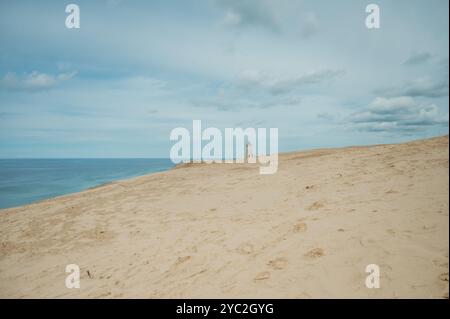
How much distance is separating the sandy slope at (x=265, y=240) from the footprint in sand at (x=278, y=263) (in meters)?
0.02

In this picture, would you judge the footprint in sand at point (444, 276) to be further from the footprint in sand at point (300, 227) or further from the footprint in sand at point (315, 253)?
the footprint in sand at point (300, 227)

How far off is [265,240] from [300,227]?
844mm

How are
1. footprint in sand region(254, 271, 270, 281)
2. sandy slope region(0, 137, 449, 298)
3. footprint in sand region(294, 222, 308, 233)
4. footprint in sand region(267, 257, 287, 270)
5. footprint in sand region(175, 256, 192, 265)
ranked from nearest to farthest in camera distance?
sandy slope region(0, 137, 449, 298)
footprint in sand region(254, 271, 270, 281)
footprint in sand region(267, 257, 287, 270)
footprint in sand region(175, 256, 192, 265)
footprint in sand region(294, 222, 308, 233)

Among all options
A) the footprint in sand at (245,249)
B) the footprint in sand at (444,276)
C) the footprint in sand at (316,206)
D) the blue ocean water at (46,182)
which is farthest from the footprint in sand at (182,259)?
the blue ocean water at (46,182)

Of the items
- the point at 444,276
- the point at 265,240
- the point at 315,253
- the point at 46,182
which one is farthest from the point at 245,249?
the point at 46,182

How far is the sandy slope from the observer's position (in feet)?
15.2

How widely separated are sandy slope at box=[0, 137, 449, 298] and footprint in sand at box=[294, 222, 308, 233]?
0.04 metres

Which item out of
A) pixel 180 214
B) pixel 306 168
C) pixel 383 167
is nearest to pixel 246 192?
pixel 180 214

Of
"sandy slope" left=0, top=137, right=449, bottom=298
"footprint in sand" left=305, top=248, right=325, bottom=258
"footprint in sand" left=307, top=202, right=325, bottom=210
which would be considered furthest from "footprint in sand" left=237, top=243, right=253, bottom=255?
"footprint in sand" left=307, top=202, right=325, bottom=210

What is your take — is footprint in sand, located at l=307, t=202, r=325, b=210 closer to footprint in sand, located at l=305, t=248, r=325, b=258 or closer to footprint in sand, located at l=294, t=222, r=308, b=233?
footprint in sand, located at l=294, t=222, r=308, b=233

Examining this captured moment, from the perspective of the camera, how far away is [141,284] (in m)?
5.60

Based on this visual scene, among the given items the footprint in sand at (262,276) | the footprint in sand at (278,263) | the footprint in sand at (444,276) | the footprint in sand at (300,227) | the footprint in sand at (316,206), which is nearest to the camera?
the footprint in sand at (444,276)

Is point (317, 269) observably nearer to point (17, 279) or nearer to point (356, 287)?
point (356, 287)

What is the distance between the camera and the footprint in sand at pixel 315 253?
5172 millimetres
